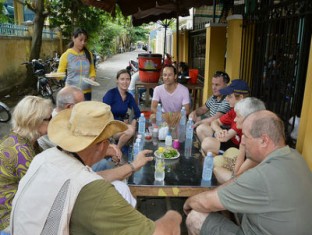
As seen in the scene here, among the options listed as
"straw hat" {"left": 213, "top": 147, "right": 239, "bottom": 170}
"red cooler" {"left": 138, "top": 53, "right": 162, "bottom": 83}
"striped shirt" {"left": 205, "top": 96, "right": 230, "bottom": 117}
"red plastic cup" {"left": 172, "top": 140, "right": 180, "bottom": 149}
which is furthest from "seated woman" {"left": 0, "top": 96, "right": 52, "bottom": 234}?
"red cooler" {"left": 138, "top": 53, "right": 162, "bottom": 83}

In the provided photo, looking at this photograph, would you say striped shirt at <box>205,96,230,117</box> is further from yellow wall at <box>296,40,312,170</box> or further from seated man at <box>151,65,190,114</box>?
yellow wall at <box>296,40,312,170</box>

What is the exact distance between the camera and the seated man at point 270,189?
1676 millimetres

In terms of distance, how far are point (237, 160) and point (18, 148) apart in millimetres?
1690

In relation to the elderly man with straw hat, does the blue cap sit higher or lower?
higher

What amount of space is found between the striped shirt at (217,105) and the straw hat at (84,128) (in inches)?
104

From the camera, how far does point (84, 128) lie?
1.52 metres

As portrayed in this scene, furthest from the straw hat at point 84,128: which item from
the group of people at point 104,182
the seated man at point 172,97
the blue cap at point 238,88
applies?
the seated man at point 172,97

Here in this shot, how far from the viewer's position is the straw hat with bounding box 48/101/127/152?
4.84 feet

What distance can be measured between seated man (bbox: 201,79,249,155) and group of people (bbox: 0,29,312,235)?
0.31 meters

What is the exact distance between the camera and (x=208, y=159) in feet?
7.76

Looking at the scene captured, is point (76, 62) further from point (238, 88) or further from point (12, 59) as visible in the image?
point (12, 59)

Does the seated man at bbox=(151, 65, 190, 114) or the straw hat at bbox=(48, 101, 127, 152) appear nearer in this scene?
the straw hat at bbox=(48, 101, 127, 152)

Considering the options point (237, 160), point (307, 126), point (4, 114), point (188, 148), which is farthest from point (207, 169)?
point (4, 114)

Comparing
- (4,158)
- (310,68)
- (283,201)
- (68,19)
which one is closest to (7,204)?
(4,158)
